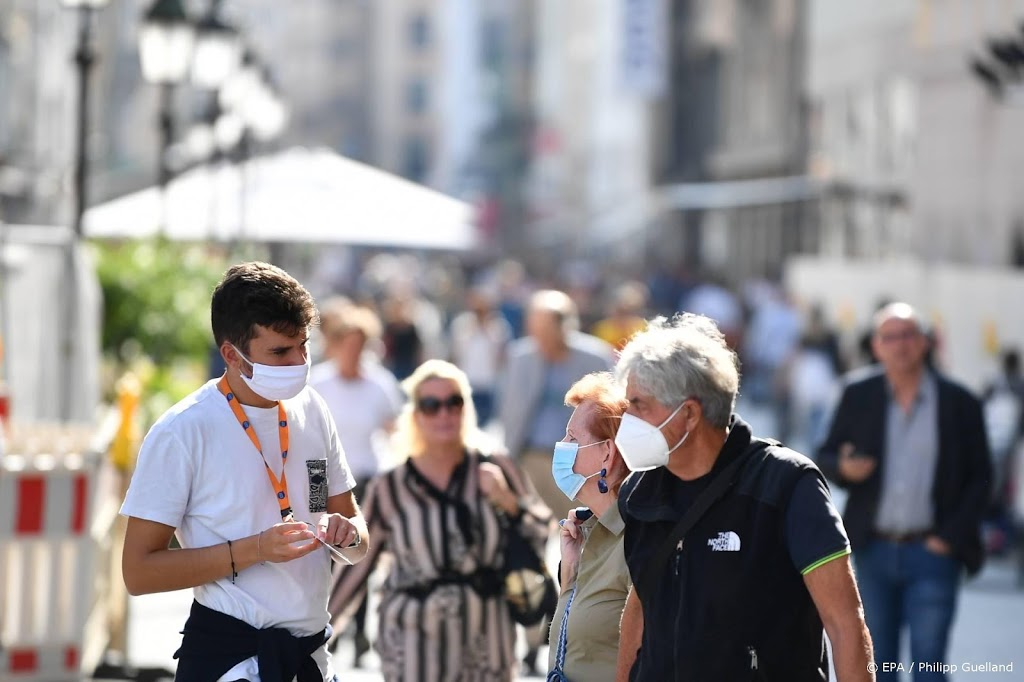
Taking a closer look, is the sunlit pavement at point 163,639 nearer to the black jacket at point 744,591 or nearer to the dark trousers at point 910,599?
the dark trousers at point 910,599

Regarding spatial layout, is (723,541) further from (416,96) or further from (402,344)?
(416,96)

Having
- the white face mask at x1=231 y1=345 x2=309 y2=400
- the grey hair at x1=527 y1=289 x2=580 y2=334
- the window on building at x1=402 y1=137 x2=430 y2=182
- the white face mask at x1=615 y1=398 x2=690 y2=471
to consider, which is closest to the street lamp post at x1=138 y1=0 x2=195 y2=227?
the grey hair at x1=527 y1=289 x2=580 y2=334

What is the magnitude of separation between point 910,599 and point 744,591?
12.3 feet

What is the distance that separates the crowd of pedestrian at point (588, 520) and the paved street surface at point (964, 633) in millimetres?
2099

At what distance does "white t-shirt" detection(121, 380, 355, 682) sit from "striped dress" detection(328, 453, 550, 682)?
2031 millimetres

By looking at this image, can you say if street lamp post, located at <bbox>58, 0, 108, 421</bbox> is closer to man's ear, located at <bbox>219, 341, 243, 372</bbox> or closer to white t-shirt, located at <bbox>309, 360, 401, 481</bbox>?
white t-shirt, located at <bbox>309, 360, 401, 481</bbox>

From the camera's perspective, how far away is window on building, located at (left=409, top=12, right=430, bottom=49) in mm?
144750

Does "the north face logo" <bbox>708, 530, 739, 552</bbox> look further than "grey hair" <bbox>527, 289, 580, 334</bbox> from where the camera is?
No

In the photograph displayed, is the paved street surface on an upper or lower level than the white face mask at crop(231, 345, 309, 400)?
lower

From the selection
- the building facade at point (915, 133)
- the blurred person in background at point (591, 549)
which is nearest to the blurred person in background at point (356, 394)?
the blurred person in background at point (591, 549)

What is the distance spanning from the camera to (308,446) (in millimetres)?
5168

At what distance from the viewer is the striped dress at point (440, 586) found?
713 centimetres

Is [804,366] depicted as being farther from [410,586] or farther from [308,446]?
[308,446]

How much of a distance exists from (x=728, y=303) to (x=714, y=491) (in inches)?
1168
